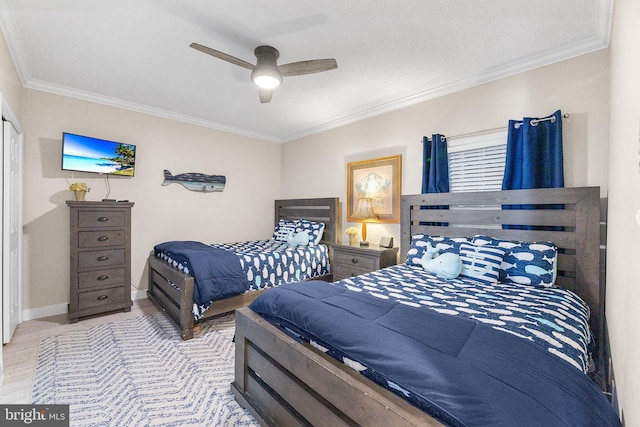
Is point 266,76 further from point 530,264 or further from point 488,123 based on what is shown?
point 530,264

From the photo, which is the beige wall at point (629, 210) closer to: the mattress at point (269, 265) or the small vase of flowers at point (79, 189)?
the mattress at point (269, 265)

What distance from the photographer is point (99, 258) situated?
10.5ft

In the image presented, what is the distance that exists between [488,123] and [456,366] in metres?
2.63

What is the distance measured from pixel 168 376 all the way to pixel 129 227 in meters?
1.99

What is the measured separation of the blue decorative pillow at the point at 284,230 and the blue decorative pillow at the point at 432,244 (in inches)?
82.3

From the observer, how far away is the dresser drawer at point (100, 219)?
307 cm

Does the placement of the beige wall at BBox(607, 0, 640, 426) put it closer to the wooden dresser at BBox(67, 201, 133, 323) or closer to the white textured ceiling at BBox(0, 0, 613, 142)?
the white textured ceiling at BBox(0, 0, 613, 142)

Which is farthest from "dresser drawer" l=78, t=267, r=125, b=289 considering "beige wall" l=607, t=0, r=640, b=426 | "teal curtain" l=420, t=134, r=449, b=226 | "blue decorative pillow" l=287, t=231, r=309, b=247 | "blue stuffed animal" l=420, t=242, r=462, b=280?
"beige wall" l=607, t=0, r=640, b=426

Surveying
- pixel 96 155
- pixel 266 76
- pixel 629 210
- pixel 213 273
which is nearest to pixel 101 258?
pixel 96 155

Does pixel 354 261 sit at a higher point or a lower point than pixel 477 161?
lower

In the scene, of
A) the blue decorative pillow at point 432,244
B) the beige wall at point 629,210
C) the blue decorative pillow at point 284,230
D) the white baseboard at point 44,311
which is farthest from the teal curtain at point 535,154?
the white baseboard at point 44,311

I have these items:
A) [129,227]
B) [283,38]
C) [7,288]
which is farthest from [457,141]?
[7,288]

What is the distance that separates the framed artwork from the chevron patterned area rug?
88.4 inches

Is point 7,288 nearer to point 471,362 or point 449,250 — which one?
point 471,362
